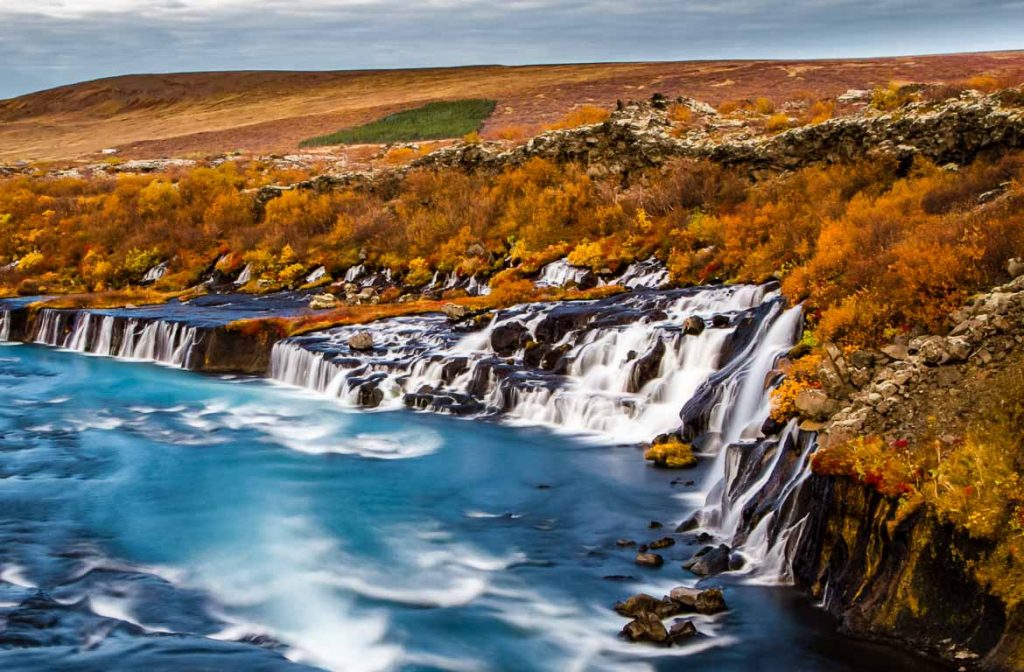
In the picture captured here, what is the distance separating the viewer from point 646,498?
16750 millimetres

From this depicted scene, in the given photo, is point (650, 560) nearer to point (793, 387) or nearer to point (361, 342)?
point (793, 387)

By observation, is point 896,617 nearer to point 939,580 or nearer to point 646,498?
point 939,580

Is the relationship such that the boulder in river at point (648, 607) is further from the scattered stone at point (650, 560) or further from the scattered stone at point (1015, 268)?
the scattered stone at point (1015, 268)

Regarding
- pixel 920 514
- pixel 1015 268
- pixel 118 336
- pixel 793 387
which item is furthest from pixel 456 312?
pixel 920 514

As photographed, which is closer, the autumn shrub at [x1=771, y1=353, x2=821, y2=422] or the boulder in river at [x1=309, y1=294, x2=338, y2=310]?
the autumn shrub at [x1=771, y1=353, x2=821, y2=422]

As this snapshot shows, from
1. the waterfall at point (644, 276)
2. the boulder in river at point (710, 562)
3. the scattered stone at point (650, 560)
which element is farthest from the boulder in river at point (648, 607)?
the waterfall at point (644, 276)

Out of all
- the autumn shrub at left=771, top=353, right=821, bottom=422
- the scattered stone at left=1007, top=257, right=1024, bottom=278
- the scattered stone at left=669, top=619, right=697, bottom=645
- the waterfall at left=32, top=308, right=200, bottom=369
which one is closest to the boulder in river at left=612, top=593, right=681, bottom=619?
the scattered stone at left=669, top=619, right=697, bottom=645

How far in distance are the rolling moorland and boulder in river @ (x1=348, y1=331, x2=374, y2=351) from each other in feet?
7.96

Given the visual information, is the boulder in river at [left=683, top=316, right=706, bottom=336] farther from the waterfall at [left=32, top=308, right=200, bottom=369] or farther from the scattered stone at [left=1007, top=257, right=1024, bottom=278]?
the waterfall at [left=32, top=308, right=200, bottom=369]

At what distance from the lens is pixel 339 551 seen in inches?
600

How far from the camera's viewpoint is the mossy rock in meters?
18.0

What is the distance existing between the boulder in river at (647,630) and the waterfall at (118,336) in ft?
67.7

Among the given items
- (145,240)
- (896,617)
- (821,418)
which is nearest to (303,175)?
(145,240)

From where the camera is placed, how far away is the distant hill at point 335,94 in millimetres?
55312
